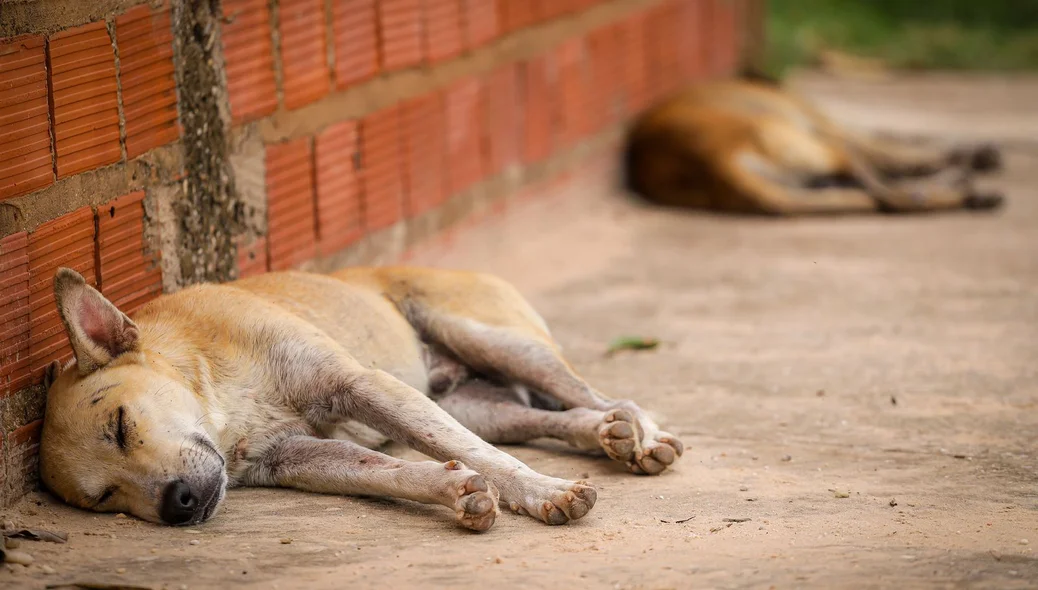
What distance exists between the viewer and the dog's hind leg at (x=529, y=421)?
3727mm

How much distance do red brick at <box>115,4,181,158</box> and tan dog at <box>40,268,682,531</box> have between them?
0.54 m

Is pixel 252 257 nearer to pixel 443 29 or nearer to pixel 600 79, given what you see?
pixel 443 29

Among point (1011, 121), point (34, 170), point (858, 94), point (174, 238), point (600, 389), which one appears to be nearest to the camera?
point (34, 170)

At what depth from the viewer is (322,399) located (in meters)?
3.64

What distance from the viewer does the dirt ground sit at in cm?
302

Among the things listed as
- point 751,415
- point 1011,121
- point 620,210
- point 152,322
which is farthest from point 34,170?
point 1011,121

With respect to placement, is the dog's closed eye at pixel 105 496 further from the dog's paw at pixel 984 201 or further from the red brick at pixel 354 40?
the dog's paw at pixel 984 201

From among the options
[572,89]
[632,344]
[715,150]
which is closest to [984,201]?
[715,150]

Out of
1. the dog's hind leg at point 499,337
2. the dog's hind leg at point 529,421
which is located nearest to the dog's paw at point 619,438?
the dog's hind leg at point 529,421

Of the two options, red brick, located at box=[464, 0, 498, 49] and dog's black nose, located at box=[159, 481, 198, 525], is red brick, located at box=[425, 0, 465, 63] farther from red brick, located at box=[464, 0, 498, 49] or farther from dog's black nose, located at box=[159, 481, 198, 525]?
dog's black nose, located at box=[159, 481, 198, 525]

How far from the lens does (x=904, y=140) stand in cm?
966

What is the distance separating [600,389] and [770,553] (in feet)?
5.27

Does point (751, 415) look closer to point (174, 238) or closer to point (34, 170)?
point (174, 238)

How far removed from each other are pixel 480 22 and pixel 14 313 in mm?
3539
